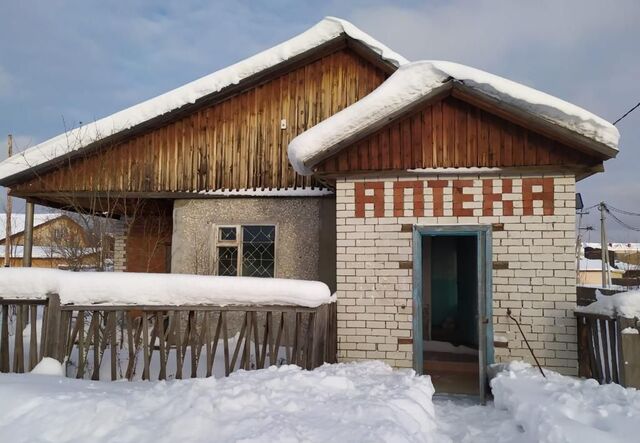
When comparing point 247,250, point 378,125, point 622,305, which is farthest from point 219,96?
point 622,305

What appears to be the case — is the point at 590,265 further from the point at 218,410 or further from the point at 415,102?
the point at 218,410

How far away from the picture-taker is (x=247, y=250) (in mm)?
9062

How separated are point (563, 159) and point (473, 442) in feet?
13.1

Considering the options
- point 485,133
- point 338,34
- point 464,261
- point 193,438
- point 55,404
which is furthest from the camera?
point 464,261

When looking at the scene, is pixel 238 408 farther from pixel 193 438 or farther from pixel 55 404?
pixel 55 404

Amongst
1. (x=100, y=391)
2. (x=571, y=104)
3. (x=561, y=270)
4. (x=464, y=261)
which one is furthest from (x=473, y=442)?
(x=464, y=261)

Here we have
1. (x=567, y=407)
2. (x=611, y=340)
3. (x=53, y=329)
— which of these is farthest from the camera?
(x=611, y=340)

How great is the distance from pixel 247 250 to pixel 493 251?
15.9 ft

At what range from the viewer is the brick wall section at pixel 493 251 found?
237 inches

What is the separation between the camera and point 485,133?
6.35 metres

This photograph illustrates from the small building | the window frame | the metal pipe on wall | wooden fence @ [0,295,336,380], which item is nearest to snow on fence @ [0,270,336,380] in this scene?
wooden fence @ [0,295,336,380]

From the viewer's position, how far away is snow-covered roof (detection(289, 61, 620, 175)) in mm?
5824

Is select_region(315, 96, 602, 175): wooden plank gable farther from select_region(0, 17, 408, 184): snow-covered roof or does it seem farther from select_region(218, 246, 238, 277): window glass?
select_region(218, 246, 238, 277): window glass

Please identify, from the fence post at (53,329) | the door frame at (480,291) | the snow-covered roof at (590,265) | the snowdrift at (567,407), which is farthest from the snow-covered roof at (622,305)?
the snow-covered roof at (590,265)
